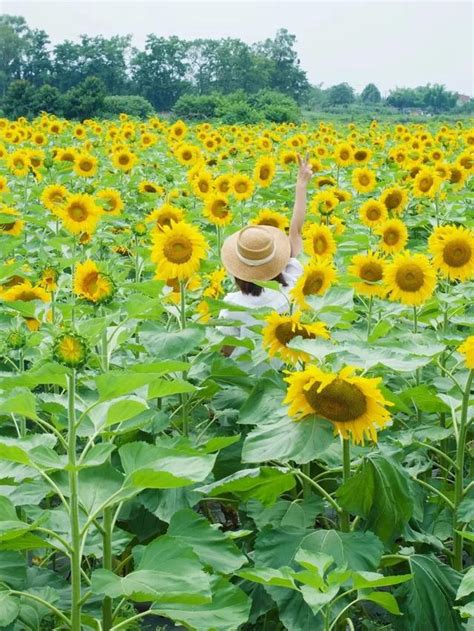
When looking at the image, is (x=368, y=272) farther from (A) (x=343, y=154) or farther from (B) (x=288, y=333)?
(A) (x=343, y=154)

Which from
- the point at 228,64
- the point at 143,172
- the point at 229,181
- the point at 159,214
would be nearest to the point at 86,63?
the point at 228,64

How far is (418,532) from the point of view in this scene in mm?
2164

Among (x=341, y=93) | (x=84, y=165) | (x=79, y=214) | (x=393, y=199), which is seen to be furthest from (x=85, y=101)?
(x=341, y=93)

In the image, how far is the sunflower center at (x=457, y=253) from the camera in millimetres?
3174

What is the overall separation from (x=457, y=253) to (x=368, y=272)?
1.09 feet

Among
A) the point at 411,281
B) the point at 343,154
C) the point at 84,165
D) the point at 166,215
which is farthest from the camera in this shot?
the point at 343,154

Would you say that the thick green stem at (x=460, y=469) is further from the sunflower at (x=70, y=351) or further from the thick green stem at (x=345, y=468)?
the sunflower at (x=70, y=351)

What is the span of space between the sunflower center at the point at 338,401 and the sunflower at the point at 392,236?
6.63 ft

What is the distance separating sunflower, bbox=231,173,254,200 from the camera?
5824 mm

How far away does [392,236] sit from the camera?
376 cm

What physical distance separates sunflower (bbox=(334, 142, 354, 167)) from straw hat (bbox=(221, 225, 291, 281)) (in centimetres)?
456

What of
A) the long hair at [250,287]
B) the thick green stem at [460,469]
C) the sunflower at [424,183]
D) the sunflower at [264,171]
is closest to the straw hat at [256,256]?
the long hair at [250,287]

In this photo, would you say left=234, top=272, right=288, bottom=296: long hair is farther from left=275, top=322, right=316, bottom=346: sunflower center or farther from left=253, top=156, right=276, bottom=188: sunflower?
left=253, top=156, right=276, bottom=188: sunflower

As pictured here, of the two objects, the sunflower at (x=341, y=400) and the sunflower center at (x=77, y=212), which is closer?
the sunflower at (x=341, y=400)
